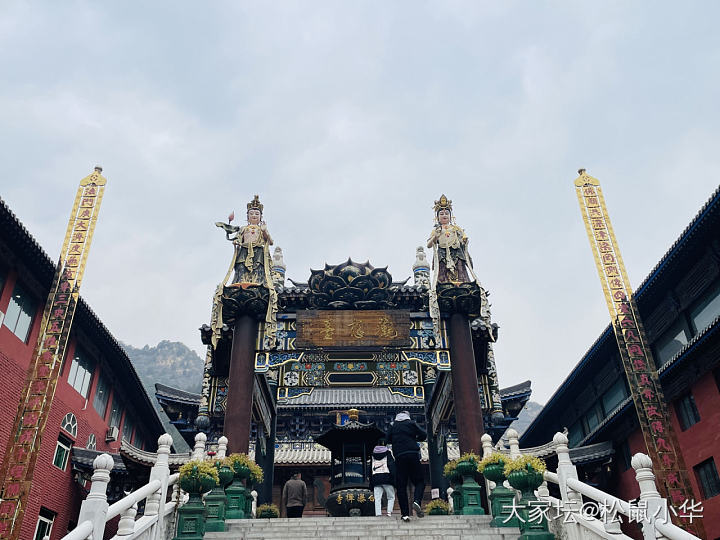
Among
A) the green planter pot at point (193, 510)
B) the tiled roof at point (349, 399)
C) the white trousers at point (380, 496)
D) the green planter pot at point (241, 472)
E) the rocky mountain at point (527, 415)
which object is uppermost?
the rocky mountain at point (527, 415)

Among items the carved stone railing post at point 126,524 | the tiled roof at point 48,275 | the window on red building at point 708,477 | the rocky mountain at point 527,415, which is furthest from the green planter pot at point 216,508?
the rocky mountain at point 527,415

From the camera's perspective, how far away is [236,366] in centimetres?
1639

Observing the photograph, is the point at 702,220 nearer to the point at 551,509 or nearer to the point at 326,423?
the point at 551,509

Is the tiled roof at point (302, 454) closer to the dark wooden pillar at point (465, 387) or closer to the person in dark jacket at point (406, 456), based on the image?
the dark wooden pillar at point (465, 387)

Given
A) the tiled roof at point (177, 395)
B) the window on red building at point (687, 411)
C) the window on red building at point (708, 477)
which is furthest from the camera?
the tiled roof at point (177, 395)

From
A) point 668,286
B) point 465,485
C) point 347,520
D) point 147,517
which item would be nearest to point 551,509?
point 465,485

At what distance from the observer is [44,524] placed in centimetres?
1867

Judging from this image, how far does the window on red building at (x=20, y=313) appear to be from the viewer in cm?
1711

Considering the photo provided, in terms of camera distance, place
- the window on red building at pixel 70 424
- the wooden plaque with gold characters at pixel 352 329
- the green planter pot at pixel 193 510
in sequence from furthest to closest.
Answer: the window on red building at pixel 70 424 < the wooden plaque with gold characters at pixel 352 329 < the green planter pot at pixel 193 510

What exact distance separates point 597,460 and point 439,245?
369 inches

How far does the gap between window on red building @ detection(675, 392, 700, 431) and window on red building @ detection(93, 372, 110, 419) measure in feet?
69.5

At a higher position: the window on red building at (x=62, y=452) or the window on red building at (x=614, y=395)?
the window on red building at (x=614, y=395)

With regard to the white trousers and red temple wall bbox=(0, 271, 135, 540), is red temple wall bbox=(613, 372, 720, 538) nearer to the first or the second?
the white trousers

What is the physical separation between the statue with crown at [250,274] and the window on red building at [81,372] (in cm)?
765
